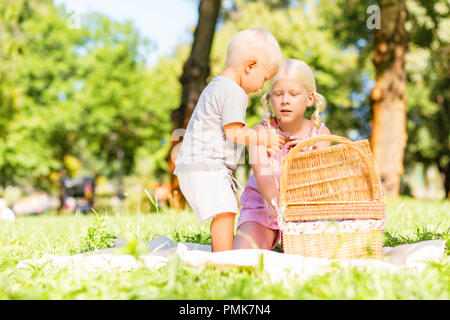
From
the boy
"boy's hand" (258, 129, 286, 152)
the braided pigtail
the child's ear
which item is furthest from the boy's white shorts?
the braided pigtail

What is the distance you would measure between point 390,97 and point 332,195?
6.54 metres

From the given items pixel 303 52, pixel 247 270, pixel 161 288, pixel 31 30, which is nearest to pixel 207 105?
pixel 247 270

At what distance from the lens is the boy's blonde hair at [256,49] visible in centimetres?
342

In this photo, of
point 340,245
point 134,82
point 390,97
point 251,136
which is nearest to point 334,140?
point 251,136

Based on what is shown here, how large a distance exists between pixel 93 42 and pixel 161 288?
78.1 ft

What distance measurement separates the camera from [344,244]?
9.86 ft

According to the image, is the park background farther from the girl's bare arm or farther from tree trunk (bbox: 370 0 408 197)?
the girl's bare arm

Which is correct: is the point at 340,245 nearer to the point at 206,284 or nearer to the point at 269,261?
the point at 269,261

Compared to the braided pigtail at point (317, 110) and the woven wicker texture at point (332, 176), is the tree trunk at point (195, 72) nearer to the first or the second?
the braided pigtail at point (317, 110)

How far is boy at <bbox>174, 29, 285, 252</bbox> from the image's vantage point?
329 centimetres

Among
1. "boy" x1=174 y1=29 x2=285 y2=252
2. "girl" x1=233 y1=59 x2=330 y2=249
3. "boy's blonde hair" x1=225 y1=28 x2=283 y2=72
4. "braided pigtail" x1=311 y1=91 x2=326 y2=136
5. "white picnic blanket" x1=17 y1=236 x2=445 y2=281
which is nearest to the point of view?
"white picnic blanket" x1=17 y1=236 x2=445 y2=281

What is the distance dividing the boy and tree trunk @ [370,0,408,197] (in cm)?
624

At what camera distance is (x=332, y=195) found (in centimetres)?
326

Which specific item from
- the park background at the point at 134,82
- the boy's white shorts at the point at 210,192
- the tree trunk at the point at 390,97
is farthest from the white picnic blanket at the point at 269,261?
the park background at the point at 134,82
